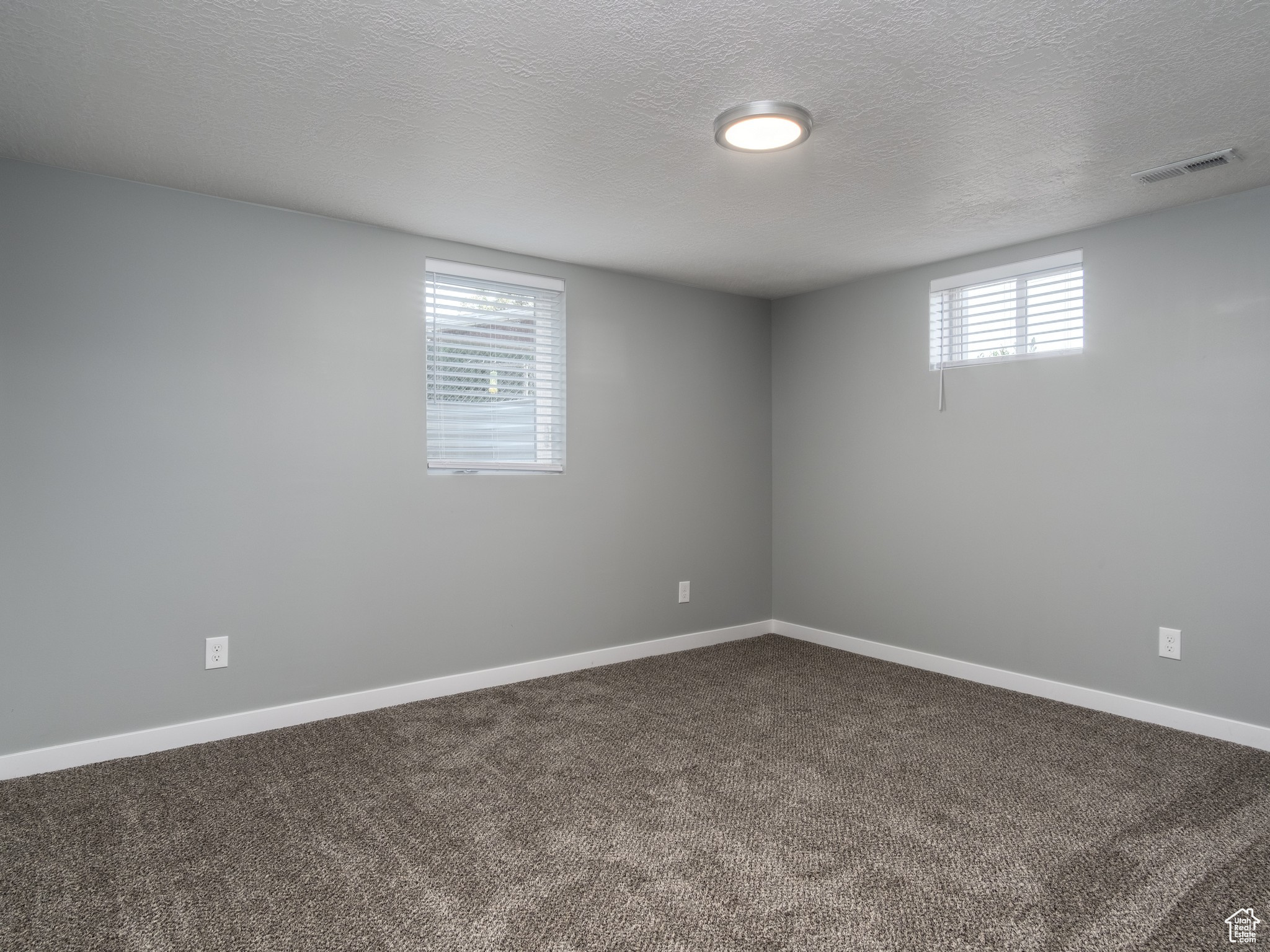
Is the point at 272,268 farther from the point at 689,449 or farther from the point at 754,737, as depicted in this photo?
the point at 754,737

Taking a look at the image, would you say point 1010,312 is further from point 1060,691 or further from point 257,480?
point 257,480

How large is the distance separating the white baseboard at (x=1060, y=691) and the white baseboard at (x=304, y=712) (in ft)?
3.06

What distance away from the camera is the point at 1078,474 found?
3.62 m

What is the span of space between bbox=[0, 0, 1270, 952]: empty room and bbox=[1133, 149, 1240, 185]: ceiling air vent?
21 mm

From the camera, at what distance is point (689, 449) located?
4770mm

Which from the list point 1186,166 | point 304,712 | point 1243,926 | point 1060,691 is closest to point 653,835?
point 1243,926

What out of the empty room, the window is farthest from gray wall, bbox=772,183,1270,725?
the window

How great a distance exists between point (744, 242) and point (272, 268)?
216 centimetres

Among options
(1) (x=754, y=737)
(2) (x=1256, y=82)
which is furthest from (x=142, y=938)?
(2) (x=1256, y=82)

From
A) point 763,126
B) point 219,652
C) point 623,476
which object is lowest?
point 219,652

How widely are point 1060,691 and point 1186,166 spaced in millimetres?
2328

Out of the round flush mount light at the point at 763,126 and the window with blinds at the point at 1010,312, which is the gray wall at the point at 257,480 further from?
the round flush mount light at the point at 763,126

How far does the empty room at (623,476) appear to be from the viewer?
198 centimetres

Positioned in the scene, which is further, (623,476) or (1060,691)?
(623,476)
